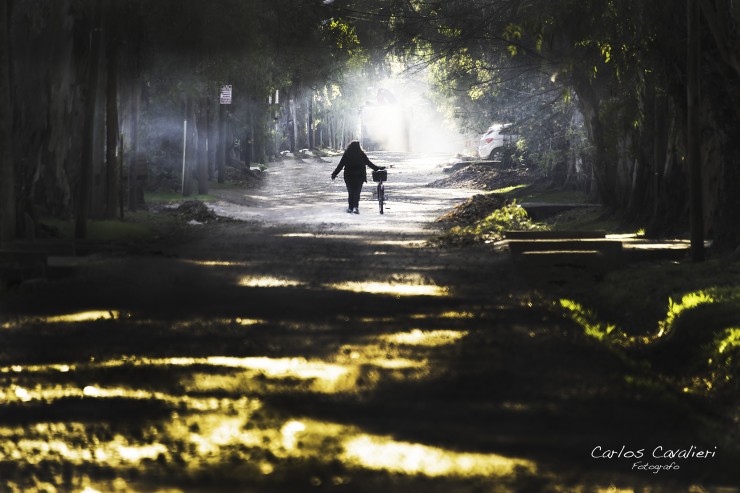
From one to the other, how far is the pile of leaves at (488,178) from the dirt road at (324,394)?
3642cm

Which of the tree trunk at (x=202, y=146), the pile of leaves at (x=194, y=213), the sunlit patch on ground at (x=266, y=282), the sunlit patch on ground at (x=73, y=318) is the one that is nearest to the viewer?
the sunlit patch on ground at (x=73, y=318)

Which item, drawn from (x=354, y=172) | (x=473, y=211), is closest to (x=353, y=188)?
(x=354, y=172)

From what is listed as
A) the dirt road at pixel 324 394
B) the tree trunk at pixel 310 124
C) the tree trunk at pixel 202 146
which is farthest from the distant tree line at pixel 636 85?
the tree trunk at pixel 310 124

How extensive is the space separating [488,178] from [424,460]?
5032 centimetres

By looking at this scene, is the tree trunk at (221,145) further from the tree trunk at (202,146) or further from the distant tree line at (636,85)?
the distant tree line at (636,85)

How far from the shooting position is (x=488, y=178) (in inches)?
2226

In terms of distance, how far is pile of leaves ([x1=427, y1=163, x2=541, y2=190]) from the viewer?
174ft

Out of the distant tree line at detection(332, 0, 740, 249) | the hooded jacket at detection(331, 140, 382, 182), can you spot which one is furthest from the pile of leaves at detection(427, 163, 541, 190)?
the hooded jacket at detection(331, 140, 382, 182)

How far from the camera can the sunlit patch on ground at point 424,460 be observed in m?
6.32

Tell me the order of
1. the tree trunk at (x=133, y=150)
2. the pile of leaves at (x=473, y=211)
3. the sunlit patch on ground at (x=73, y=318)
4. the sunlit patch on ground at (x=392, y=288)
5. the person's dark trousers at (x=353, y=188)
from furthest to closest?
the person's dark trousers at (x=353, y=188) → the tree trunk at (x=133, y=150) → the pile of leaves at (x=473, y=211) → the sunlit patch on ground at (x=392, y=288) → the sunlit patch on ground at (x=73, y=318)

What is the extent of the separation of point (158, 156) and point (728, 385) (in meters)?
37.9

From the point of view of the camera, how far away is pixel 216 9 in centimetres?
3356

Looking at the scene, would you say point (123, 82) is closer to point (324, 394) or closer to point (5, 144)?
point (5, 144)

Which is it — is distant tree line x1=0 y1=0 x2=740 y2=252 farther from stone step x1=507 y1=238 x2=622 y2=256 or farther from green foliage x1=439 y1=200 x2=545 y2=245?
green foliage x1=439 y1=200 x2=545 y2=245
